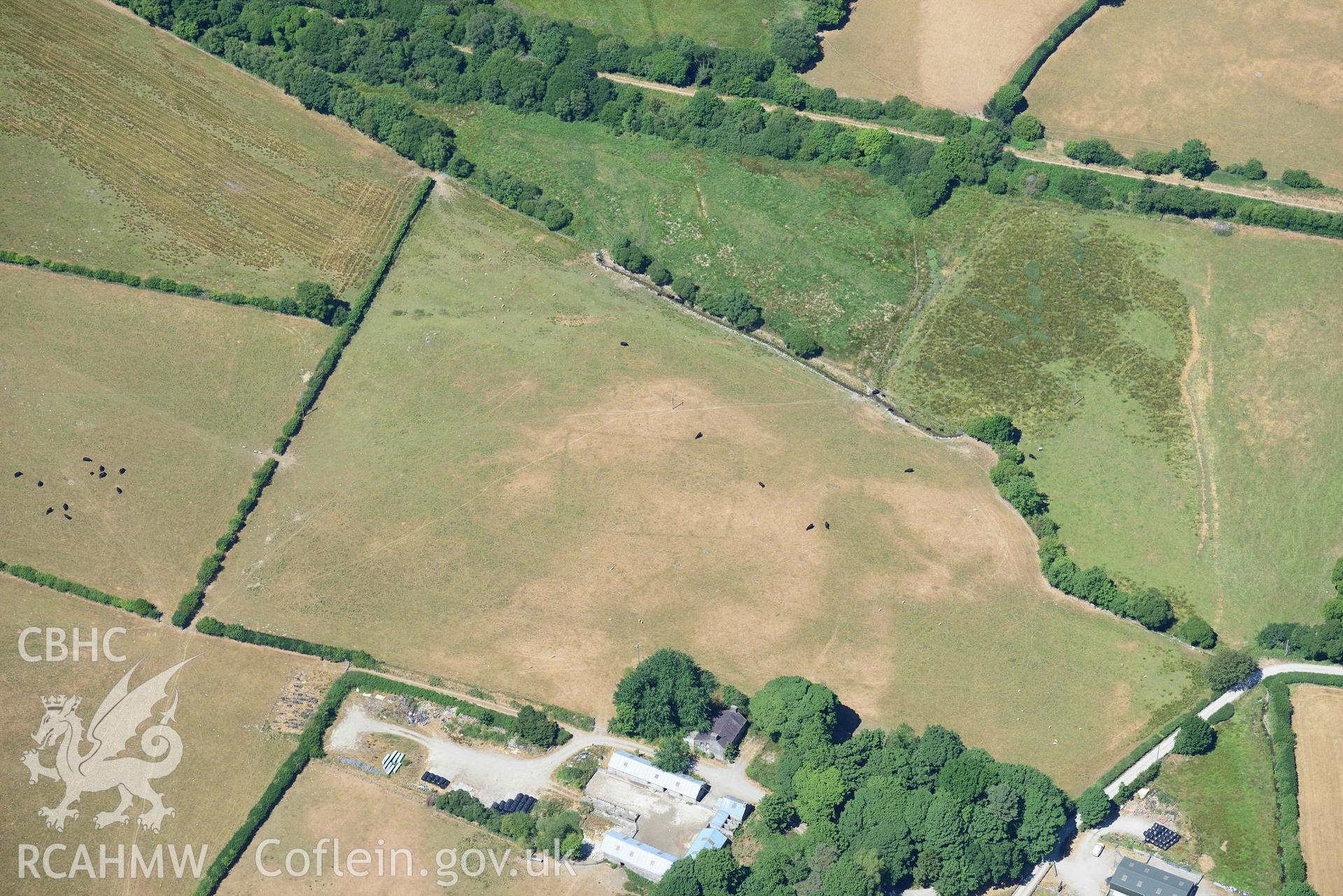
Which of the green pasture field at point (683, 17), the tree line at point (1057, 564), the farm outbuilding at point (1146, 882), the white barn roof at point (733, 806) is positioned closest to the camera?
the farm outbuilding at point (1146, 882)

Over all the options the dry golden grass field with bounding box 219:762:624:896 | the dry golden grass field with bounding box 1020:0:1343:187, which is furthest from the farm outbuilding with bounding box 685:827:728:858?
the dry golden grass field with bounding box 1020:0:1343:187

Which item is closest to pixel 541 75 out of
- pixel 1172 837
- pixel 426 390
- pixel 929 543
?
pixel 426 390

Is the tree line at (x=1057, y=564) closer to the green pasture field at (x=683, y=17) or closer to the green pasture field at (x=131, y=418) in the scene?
the green pasture field at (x=683, y=17)

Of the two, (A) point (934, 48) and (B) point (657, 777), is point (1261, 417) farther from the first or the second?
(B) point (657, 777)

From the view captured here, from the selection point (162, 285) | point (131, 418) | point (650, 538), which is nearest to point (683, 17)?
point (162, 285)

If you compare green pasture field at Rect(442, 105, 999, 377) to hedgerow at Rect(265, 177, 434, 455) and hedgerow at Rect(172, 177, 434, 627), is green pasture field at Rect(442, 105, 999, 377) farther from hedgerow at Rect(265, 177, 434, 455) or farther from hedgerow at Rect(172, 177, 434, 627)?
hedgerow at Rect(172, 177, 434, 627)

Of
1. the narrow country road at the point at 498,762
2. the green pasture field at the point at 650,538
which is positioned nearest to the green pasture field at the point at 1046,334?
the green pasture field at the point at 650,538
